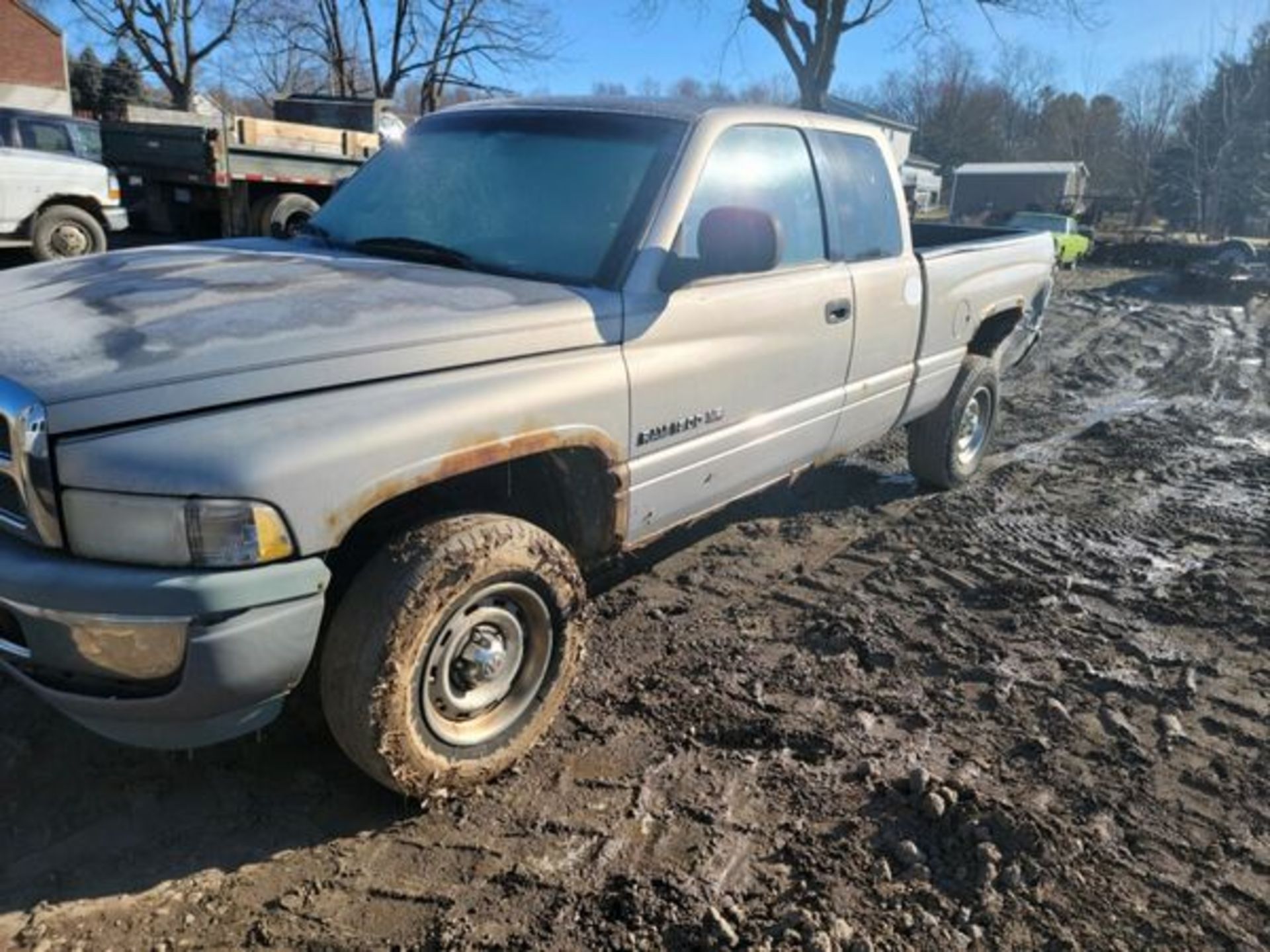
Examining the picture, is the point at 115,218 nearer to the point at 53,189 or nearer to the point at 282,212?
the point at 53,189

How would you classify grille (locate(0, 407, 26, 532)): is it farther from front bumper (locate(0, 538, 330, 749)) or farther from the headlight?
the headlight

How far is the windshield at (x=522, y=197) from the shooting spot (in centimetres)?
331

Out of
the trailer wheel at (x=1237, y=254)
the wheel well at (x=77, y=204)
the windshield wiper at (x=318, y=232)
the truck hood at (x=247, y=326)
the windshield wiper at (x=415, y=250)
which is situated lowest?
the trailer wheel at (x=1237, y=254)

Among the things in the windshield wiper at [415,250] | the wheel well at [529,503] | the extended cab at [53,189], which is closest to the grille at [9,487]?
the wheel well at [529,503]

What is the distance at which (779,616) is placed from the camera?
416cm

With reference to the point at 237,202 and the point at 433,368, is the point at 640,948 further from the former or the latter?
the point at 237,202

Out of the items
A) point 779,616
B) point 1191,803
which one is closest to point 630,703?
point 779,616

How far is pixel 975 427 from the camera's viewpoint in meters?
6.29

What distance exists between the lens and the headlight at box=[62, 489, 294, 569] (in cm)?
216

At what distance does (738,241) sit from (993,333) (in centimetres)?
343

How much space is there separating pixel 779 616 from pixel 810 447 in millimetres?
749

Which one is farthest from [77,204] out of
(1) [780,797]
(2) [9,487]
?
(1) [780,797]

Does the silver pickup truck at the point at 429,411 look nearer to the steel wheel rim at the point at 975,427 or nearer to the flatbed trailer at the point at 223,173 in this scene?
the steel wheel rim at the point at 975,427

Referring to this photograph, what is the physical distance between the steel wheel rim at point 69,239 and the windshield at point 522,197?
9977 millimetres
